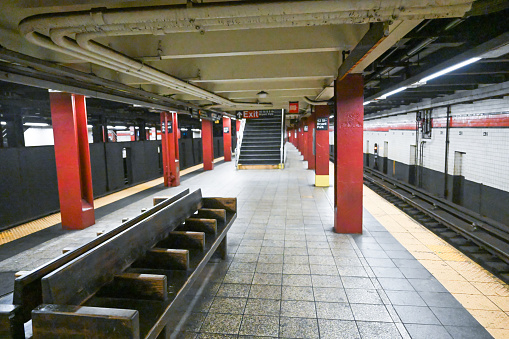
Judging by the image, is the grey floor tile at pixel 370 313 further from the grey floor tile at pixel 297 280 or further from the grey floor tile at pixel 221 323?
the grey floor tile at pixel 221 323

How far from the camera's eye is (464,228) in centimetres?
631

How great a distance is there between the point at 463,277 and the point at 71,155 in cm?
685

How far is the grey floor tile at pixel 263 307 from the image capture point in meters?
2.97

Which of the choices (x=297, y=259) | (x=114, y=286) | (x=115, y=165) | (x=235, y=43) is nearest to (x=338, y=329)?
(x=297, y=259)

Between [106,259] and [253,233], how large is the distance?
3.31 meters

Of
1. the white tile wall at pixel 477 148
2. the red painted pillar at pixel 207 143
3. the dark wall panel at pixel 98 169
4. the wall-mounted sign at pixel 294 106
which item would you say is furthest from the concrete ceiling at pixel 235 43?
the red painted pillar at pixel 207 143

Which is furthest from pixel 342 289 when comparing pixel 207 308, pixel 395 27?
pixel 395 27

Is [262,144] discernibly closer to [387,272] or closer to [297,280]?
[387,272]

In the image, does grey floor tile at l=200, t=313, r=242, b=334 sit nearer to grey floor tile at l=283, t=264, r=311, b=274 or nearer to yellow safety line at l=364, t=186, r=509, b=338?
grey floor tile at l=283, t=264, r=311, b=274

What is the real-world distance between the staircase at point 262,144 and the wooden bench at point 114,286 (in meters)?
12.2

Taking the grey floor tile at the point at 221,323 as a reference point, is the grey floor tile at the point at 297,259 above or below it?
below

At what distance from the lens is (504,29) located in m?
2.63

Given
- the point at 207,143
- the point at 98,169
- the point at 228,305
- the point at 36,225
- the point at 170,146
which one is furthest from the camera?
the point at 207,143

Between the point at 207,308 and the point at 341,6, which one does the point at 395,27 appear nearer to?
the point at 341,6
